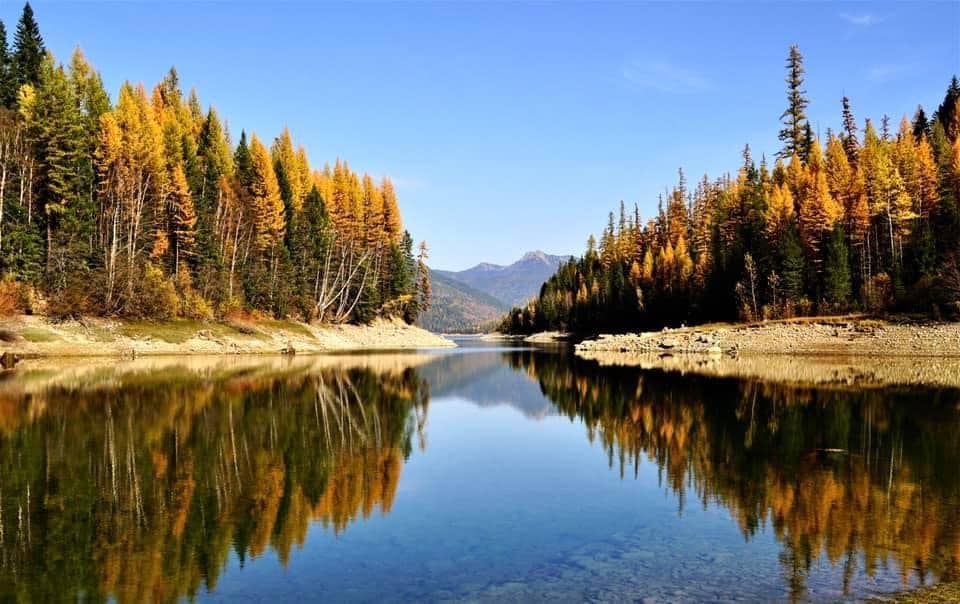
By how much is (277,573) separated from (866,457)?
15.5 m

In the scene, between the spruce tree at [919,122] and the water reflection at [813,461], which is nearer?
the water reflection at [813,461]

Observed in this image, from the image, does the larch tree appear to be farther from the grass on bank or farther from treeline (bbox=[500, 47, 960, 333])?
treeline (bbox=[500, 47, 960, 333])

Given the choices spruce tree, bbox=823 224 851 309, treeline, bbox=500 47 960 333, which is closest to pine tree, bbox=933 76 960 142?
treeline, bbox=500 47 960 333

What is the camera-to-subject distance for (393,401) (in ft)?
103

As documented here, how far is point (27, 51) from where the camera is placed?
258 feet

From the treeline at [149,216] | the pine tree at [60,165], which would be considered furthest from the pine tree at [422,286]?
the pine tree at [60,165]

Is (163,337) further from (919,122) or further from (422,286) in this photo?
(919,122)

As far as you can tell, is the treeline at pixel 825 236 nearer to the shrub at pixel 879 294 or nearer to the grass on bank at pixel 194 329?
the shrub at pixel 879 294

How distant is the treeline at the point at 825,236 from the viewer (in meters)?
70.0

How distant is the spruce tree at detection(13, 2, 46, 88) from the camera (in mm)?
76125

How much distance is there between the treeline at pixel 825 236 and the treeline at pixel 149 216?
48113 millimetres

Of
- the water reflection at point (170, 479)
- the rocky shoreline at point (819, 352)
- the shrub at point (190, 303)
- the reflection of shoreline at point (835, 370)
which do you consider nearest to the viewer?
the water reflection at point (170, 479)

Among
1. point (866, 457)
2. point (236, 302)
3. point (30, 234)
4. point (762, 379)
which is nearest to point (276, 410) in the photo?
point (866, 457)

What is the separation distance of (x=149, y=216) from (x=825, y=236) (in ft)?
244
